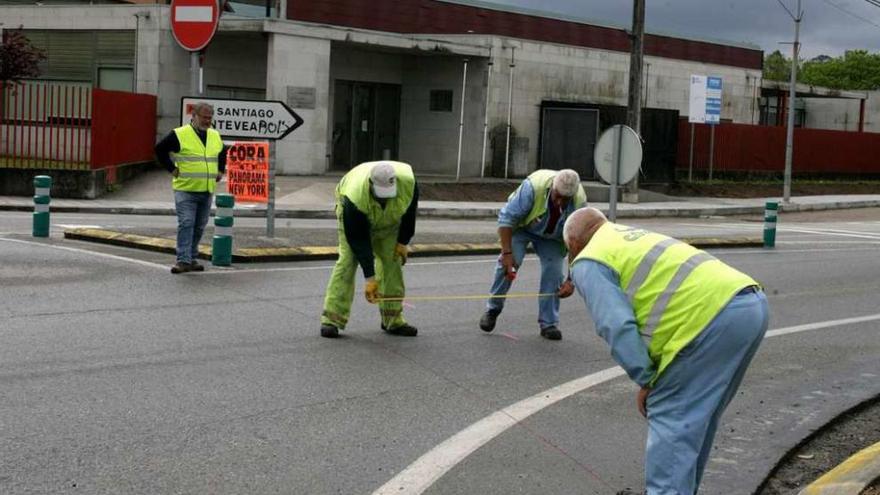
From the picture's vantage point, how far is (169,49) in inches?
1169

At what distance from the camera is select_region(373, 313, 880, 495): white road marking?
235 inches

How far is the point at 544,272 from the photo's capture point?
10.1 meters

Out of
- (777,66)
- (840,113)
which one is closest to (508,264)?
(840,113)

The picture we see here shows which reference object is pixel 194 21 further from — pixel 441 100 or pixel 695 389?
pixel 441 100

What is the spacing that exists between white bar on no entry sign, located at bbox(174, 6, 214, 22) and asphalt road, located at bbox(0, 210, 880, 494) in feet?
12.4

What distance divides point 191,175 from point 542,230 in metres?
4.52

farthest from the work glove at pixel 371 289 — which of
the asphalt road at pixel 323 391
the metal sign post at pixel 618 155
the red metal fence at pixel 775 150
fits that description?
the red metal fence at pixel 775 150

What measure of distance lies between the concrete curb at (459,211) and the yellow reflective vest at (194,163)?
10.5m

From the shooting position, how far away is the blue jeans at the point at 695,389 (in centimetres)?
485

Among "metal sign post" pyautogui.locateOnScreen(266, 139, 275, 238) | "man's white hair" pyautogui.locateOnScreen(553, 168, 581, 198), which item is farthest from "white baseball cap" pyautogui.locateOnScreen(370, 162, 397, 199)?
"metal sign post" pyautogui.locateOnScreen(266, 139, 275, 238)

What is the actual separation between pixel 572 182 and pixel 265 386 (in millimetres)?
2938

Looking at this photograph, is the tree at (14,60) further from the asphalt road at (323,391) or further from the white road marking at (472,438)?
the white road marking at (472,438)

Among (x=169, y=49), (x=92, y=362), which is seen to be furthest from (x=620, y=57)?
(x=92, y=362)

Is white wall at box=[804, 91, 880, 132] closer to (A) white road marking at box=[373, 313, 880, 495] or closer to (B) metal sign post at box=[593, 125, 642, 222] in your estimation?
(B) metal sign post at box=[593, 125, 642, 222]
